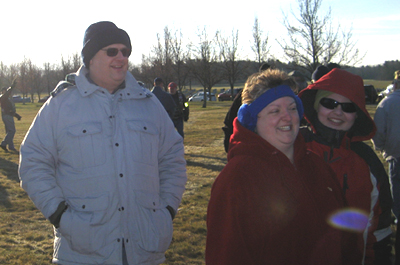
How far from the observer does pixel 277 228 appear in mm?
1853

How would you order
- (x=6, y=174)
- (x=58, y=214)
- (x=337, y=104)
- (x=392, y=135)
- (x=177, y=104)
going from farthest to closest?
(x=177, y=104), (x=6, y=174), (x=392, y=135), (x=337, y=104), (x=58, y=214)

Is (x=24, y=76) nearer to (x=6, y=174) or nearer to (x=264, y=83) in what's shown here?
(x=6, y=174)

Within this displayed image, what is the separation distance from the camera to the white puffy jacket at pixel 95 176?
7.48 feet

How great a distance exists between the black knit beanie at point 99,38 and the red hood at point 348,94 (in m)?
1.52

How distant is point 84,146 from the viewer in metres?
2.33

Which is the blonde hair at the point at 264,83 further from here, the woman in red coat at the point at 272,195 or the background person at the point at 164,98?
the background person at the point at 164,98

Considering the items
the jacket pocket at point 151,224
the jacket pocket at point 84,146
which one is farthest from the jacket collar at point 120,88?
the jacket pocket at point 151,224

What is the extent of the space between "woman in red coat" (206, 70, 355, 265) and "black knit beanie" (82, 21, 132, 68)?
1037 mm

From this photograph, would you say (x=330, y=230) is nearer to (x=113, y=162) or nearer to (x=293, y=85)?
(x=293, y=85)

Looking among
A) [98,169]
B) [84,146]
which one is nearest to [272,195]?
[98,169]

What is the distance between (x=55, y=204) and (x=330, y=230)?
1.63 meters

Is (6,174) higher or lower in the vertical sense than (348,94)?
lower

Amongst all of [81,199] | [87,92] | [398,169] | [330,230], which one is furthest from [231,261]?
[398,169]

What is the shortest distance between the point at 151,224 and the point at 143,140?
1.84 feet
